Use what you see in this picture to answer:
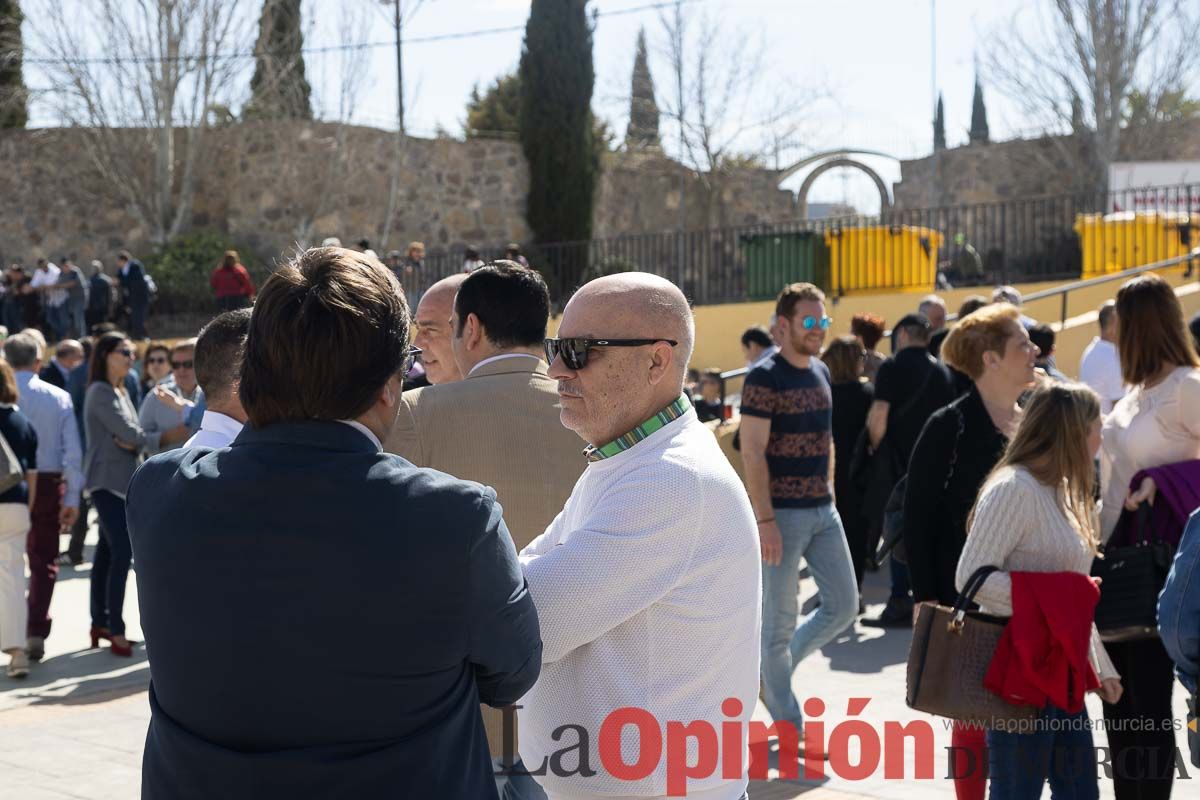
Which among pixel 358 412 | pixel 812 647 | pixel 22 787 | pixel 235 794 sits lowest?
pixel 22 787

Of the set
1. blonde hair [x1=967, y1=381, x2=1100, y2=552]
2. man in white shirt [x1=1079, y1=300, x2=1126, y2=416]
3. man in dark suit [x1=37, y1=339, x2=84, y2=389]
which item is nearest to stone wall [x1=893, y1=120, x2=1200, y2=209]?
man in dark suit [x1=37, y1=339, x2=84, y2=389]

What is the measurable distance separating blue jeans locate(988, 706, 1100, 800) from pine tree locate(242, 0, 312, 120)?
26823 millimetres

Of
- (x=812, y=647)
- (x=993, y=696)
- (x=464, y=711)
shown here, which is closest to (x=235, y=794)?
(x=464, y=711)

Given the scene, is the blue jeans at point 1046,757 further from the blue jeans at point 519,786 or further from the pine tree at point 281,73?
the pine tree at point 281,73

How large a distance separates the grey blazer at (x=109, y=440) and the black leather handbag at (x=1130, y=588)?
6.34 metres

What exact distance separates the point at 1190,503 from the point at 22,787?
4809mm

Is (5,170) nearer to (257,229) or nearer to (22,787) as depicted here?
(257,229)

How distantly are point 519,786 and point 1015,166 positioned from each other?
35.8 metres

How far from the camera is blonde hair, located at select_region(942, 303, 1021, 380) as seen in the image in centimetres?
516

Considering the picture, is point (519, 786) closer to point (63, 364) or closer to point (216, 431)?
point (216, 431)

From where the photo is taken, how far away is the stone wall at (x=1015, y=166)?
114 feet

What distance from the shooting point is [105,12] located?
2664 centimetres

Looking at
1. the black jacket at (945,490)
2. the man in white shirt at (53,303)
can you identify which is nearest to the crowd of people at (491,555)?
the black jacket at (945,490)

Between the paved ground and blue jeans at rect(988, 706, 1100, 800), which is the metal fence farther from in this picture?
blue jeans at rect(988, 706, 1100, 800)
